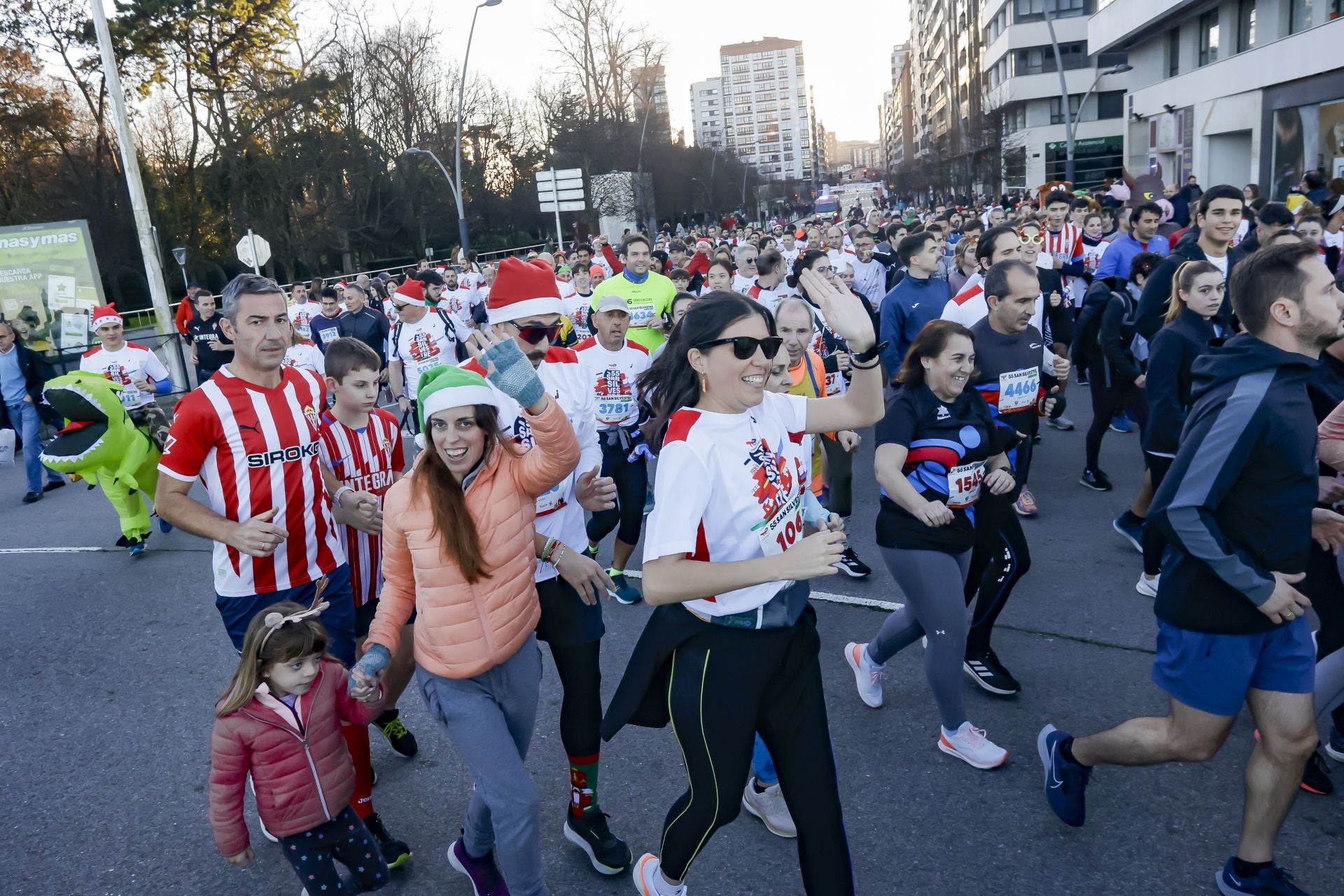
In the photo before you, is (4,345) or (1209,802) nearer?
(1209,802)

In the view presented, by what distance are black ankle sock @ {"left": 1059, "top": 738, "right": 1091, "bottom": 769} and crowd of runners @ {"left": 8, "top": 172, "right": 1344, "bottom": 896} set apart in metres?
0.03

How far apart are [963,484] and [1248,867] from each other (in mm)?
1611

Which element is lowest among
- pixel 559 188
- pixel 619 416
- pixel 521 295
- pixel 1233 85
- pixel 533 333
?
pixel 619 416

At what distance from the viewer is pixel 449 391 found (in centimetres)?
290

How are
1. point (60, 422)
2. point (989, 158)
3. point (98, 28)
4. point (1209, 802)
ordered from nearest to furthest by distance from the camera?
point (1209, 802), point (60, 422), point (98, 28), point (989, 158)

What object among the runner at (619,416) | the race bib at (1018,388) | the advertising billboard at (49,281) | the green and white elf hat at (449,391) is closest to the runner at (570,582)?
the green and white elf hat at (449,391)

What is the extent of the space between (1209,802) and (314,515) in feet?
11.3

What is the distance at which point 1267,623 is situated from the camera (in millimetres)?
2812

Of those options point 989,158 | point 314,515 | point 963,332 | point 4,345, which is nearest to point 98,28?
point 4,345

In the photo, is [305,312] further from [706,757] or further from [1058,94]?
[1058,94]

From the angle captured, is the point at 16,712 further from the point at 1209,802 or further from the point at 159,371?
the point at 1209,802

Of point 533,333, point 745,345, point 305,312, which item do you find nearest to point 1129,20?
point 305,312

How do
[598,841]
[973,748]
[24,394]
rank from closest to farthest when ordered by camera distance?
[598,841], [973,748], [24,394]

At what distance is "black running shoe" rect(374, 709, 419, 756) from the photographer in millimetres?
4289
